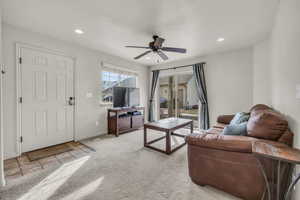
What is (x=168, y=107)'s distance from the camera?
18.6 feet

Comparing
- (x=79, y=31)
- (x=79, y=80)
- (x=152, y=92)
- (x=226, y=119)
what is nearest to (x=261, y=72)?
(x=226, y=119)

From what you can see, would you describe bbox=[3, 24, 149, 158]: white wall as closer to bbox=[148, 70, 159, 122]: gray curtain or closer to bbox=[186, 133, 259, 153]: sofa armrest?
bbox=[148, 70, 159, 122]: gray curtain

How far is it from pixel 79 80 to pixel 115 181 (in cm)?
274

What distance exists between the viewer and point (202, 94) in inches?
169

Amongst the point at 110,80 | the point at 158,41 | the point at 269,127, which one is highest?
the point at 158,41

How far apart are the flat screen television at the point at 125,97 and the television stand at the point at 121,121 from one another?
0.20 m

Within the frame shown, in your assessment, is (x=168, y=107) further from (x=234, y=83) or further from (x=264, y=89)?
(x=264, y=89)

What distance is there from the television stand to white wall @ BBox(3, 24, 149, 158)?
211 millimetres

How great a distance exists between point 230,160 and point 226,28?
7.97ft

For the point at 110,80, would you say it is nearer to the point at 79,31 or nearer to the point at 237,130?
the point at 79,31

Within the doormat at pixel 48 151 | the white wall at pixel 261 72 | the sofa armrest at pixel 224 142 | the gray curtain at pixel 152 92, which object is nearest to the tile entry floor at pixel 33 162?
the doormat at pixel 48 151

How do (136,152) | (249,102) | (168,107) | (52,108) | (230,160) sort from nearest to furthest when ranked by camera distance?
(230,160), (136,152), (52,108), (249,102), (168,107)

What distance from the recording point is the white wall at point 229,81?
3.65 meters

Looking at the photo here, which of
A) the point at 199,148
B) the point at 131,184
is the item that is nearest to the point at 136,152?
the point at 131,184
